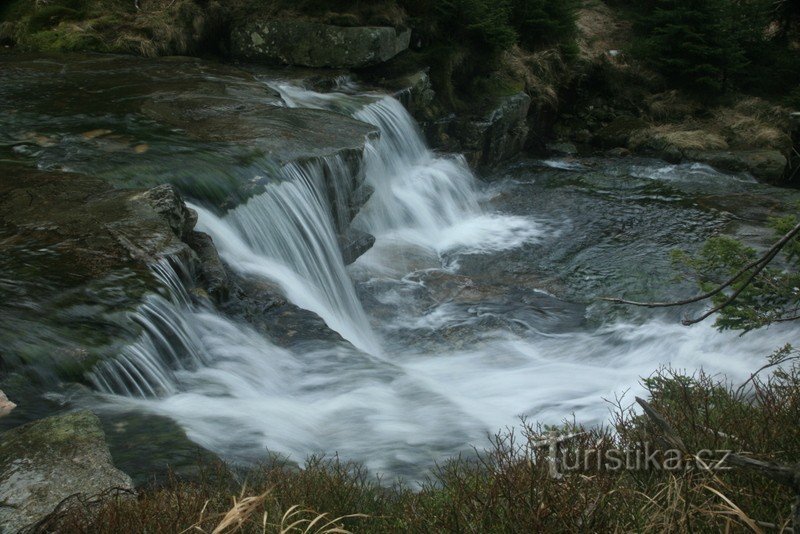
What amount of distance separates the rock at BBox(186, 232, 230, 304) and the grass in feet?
10.9

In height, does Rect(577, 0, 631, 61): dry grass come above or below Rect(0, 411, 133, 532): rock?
above

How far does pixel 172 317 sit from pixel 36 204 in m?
2.03

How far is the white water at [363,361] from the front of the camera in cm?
511

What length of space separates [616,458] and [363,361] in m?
3.53

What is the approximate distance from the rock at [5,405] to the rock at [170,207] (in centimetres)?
256

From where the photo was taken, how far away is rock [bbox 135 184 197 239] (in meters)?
6.51

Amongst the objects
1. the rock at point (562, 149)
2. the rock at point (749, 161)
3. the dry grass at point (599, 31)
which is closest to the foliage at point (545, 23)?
the dry grass at point (599, 31)

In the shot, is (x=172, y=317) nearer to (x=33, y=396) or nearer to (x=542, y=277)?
(x=33, y=396)

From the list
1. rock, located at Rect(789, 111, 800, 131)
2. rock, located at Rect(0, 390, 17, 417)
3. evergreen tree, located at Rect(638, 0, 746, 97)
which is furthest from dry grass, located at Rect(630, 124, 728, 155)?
rock, located at Rect(0, 390, 17, 417)

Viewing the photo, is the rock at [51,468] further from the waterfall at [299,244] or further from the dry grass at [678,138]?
the dry grass at [678,138]

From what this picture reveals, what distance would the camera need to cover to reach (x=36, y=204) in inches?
261

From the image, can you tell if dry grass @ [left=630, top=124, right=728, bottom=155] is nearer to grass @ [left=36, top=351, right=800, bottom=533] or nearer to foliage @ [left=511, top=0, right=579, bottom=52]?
foliage @ [left=511, top=0, right=579, bottom=52]

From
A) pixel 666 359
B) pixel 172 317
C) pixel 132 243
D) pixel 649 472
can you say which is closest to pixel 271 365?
pixel 172 317

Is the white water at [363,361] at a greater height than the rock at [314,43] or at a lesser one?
lesser
